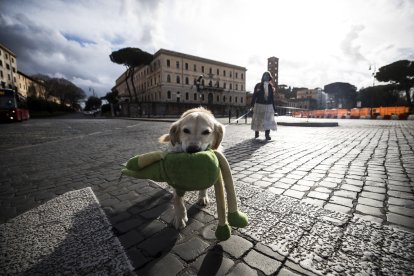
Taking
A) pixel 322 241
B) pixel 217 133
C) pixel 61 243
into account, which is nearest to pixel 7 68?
pixel 61 243

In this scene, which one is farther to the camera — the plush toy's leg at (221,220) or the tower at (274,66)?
the tower at (274,66)

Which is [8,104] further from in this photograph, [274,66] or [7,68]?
[274,66]

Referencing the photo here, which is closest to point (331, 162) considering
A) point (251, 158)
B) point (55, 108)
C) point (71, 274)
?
point (251, 158)

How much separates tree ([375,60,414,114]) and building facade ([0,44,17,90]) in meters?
94.5

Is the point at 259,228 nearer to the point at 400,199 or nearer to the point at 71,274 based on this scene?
the point at 71,274

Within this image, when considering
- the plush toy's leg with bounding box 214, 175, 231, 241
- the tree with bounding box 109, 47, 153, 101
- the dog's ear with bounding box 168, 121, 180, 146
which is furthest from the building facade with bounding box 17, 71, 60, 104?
the plush toy's leg with bounding box 214, 175, 231, 241

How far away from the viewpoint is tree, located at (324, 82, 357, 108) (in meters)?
78.9

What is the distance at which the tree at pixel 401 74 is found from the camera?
139 feet

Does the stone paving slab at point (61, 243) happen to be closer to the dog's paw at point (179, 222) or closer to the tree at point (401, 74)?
the dog's paw at point (179, 222)

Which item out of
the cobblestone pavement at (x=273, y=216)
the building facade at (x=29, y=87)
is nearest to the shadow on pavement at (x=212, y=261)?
the cobblestone pavement at (x=273, y=216)

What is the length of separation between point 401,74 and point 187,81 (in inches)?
1933

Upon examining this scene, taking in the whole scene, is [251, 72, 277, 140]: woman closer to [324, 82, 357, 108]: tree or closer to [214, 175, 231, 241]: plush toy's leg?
[214, 175, 231, 241]: plush toy's leg

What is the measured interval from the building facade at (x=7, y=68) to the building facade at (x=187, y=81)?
31.5m

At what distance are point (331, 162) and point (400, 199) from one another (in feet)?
6.08
